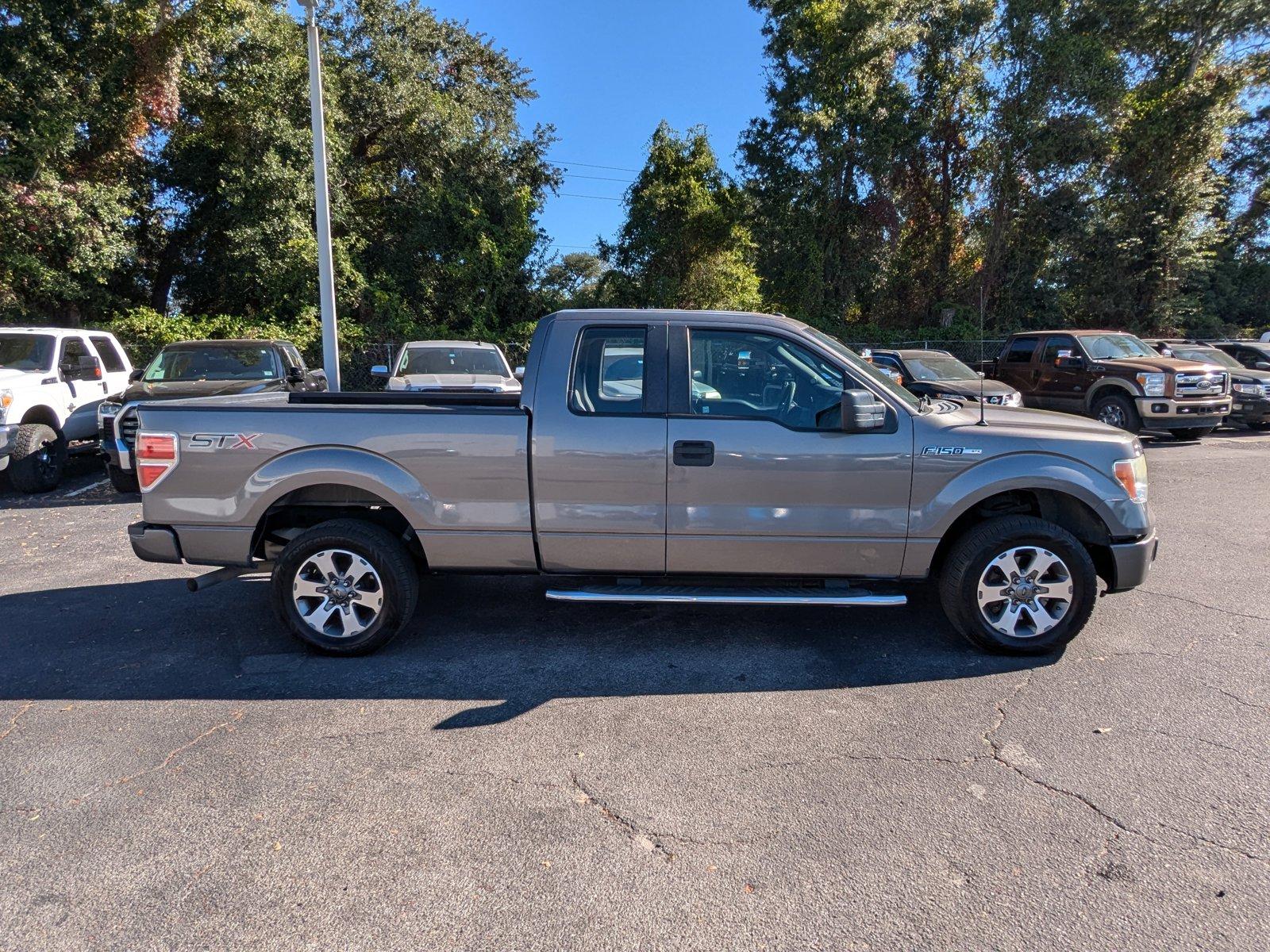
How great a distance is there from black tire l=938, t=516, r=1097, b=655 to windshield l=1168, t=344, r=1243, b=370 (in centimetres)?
1455

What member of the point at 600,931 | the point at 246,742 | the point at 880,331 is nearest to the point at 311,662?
the point at 246,742

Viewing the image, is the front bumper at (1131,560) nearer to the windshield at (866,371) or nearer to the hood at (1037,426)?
the hood at (1037,426)

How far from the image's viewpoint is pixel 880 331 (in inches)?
994

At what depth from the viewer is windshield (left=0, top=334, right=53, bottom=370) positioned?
9922 millimetres

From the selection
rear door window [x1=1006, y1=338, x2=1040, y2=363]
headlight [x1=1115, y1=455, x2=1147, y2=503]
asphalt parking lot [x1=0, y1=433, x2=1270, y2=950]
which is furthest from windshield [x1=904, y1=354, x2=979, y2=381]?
headlight [x1=1115, y1=455, x2=1147, y2=503]

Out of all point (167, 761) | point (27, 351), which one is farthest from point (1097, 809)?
point (27, 351)

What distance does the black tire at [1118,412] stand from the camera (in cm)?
1327

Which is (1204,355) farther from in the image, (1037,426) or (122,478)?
(122,478)

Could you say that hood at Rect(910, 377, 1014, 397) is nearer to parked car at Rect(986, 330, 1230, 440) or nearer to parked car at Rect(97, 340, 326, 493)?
parked car at Rect(986, 330, 1230, 440)

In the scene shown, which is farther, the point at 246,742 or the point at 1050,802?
the point at 246,742

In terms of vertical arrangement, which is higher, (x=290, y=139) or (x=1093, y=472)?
(x=290, y=139)

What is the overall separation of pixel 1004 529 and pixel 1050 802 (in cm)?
162

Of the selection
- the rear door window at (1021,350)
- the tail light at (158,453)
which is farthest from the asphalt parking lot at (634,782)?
the rear door window at (1021,350)

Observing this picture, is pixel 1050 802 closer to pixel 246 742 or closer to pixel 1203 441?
pixel 246 742
